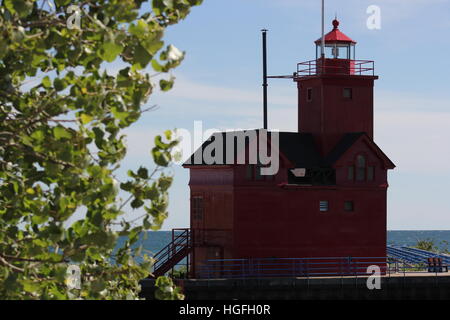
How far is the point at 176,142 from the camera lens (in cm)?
1027

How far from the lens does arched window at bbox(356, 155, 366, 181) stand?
42.1 m

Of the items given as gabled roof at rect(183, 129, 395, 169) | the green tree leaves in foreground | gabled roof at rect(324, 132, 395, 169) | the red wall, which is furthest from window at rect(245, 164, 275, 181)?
the green tree leaves in foreground

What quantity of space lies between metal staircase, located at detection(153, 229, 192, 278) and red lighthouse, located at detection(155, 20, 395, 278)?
0.06 meters

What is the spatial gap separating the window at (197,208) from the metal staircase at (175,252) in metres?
1.07

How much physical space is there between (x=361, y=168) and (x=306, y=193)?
3521mm

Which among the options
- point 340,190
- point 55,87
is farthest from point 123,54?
point 340,190

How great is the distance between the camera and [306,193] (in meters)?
40.4

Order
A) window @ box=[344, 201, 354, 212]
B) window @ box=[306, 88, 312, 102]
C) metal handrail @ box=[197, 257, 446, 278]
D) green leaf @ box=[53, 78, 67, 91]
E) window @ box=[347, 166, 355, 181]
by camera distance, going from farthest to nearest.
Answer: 1. window @ box=[306, 88, 312, 102]
2. window @ box=[347, 166, 355, 181]
3. window @ box=[344, 201, 354, 212]
4. metal handrail @ box=[197, 257, 446, 278]
5. green leaf @ box=[53, 78, 67, 91]

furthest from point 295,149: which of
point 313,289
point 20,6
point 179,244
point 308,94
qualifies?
point 20,6

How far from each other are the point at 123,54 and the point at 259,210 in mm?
29869

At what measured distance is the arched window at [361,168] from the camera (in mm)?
42125

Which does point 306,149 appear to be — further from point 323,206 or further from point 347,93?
point 347,93

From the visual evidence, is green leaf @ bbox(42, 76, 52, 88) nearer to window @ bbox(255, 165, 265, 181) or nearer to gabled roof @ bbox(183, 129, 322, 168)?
window @ bbox(255, 165, 265, 181)

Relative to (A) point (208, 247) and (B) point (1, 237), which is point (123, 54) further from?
(A) point (208, 247)
